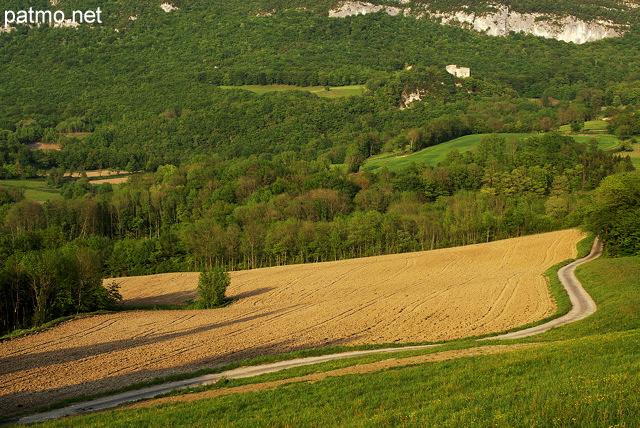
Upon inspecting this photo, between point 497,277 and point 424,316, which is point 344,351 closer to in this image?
point 424,316

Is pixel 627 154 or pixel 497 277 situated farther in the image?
pixel 627 154

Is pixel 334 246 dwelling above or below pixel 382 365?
below

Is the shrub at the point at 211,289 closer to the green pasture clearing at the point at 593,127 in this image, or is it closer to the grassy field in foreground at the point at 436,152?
the grassy field in foreground at the point at 436,152

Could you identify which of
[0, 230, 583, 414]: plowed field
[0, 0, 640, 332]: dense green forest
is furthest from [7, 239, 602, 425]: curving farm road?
[0, 0, 640, 332]: dense green forest

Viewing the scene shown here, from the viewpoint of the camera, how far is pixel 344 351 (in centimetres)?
2895

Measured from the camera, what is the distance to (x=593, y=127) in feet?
518

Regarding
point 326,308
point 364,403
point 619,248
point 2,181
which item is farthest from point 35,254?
point 2,181

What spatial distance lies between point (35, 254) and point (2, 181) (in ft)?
334

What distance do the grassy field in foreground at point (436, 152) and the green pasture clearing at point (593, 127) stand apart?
1095cm

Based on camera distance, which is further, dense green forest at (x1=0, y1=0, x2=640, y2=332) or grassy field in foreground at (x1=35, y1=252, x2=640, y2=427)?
dense green forest at (x1=0, y1=0, x2=640, y2=332)

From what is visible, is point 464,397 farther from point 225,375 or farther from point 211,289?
point 211,289

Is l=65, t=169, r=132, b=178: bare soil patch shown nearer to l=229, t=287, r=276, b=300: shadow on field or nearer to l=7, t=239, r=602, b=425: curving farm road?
l=229, t=287, r=276, b=300: shadow on field

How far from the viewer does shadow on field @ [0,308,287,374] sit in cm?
3042

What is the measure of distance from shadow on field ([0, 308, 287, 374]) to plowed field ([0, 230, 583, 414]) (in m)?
0.07
